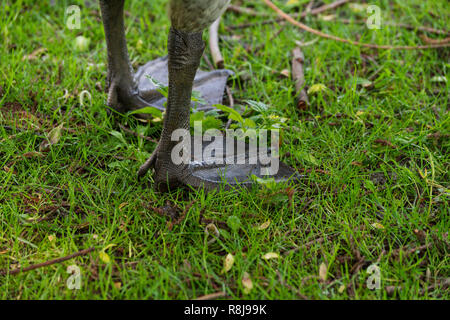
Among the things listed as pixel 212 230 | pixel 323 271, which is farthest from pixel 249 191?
pixel 323 271

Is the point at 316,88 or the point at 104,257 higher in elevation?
the point at 316,88

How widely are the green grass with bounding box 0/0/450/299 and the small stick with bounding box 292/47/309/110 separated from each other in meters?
0.06

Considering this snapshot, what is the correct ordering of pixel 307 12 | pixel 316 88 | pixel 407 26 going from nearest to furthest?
pixel 316 88, pixel 407 26, pixel 307 12

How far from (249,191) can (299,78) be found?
1320 millimetres

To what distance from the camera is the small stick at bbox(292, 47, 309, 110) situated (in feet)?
10.9

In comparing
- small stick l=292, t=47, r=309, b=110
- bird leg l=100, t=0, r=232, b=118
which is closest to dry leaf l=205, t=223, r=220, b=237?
bird leg l=100, t=0, r=232, b=118

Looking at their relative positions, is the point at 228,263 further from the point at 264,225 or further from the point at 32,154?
the point at 32,154

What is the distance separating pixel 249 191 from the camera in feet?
8.46

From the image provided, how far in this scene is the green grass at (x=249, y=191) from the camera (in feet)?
7.02

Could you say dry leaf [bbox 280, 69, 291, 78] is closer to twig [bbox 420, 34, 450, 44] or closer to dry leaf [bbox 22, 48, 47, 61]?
twig [bbox 420, 34, 450, 44]

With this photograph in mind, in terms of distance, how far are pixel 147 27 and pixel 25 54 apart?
1.07 meters

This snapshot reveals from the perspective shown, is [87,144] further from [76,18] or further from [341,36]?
[341,36]

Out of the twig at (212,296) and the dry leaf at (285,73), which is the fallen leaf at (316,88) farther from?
the twig at (212,296)

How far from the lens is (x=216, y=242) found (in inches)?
91.7
